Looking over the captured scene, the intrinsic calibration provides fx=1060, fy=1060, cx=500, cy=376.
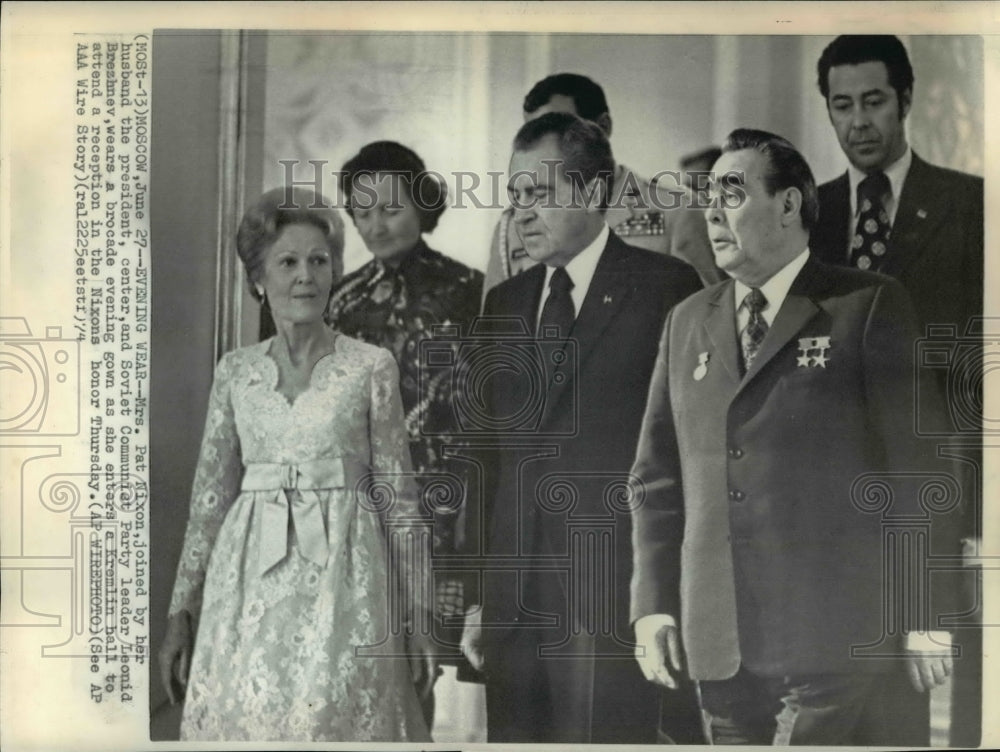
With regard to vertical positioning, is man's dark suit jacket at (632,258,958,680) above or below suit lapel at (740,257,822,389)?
below

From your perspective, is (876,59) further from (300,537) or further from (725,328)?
(300,537)

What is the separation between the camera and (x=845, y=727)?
299 cm

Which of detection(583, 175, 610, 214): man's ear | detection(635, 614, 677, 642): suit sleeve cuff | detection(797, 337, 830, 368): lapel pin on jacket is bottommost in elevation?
detection(635, 614, 677, 642): suit sleeve cuff

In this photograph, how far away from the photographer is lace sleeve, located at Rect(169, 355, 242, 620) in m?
3.01

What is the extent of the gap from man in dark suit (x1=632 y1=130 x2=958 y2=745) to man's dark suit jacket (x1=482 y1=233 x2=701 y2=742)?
0.06 meters

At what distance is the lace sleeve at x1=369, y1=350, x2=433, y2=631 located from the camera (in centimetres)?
298

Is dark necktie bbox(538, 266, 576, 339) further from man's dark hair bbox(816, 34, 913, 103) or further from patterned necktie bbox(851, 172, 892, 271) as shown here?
man's dark hair bbox(816, 34, 913, 103)

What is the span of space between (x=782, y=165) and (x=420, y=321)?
1.11 meters

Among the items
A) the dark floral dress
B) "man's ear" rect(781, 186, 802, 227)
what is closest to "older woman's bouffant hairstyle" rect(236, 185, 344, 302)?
the dark floral dress

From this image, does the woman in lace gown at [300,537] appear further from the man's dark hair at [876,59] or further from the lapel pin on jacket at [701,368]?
the man's dark hair at [876,59]

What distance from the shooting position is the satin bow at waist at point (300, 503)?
2.95 m

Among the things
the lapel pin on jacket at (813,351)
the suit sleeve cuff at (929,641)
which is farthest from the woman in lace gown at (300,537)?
the suit sleeve cuff at (929,641)

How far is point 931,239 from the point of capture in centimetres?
299

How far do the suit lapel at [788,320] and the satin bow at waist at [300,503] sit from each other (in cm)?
115
